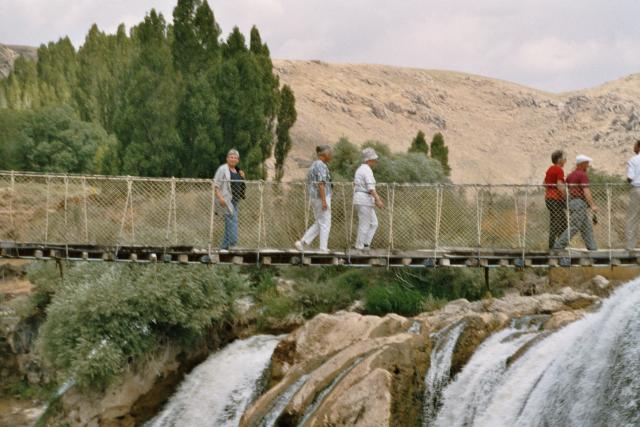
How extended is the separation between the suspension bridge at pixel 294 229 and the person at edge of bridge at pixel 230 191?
0.70 feet

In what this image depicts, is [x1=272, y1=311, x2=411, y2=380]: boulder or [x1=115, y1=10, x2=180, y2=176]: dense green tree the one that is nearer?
[x1=272, y1=311, x2=411, y2=380]: boulder

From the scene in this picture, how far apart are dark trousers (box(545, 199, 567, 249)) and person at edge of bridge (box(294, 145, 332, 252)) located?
366 cm

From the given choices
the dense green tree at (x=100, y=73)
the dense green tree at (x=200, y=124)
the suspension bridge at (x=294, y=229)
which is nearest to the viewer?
the suspension bridge at (x=294, y=229)

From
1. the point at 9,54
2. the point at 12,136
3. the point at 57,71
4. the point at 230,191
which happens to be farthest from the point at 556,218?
the point at 9,54

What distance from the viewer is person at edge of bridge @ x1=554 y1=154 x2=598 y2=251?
653 inches

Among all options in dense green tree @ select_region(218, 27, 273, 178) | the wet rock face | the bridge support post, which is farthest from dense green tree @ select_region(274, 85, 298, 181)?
the wet rock face

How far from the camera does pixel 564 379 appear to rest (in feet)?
38.8

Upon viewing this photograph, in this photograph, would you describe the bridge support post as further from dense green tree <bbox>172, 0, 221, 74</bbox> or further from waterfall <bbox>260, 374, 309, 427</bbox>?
dense green tree <bbox>172, 0, 221, 74</bbox>

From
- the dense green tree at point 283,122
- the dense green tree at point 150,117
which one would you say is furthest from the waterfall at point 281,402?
the dense green tree at point 283,122

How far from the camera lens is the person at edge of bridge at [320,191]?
16.4 metres

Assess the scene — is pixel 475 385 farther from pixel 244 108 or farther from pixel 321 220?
pixel 244 108

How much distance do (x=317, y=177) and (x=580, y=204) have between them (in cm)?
431

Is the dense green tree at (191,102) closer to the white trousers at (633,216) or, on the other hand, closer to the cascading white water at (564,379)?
the white trousers at (633,216)

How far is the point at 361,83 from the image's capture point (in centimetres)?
10875
